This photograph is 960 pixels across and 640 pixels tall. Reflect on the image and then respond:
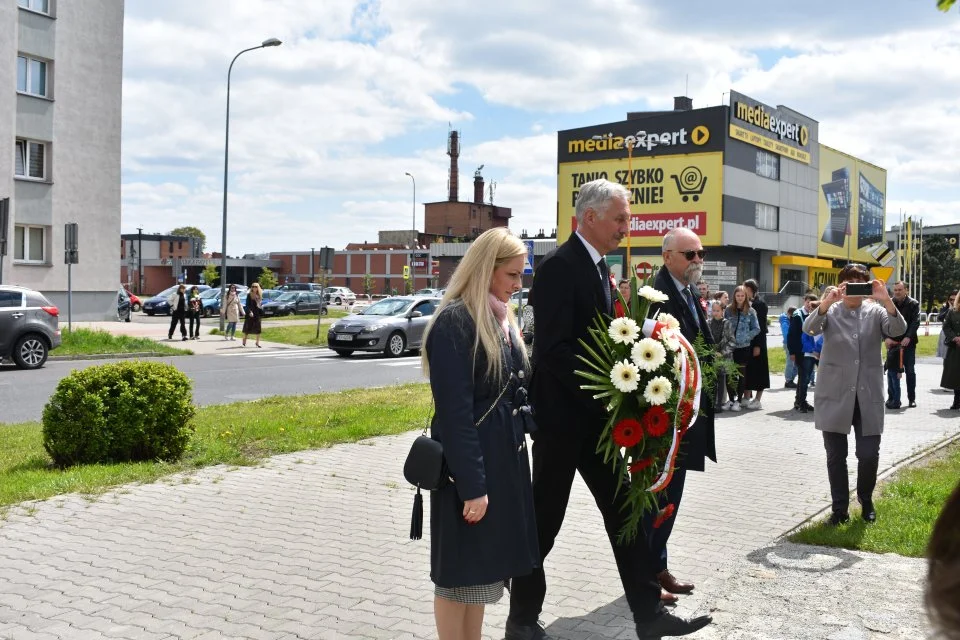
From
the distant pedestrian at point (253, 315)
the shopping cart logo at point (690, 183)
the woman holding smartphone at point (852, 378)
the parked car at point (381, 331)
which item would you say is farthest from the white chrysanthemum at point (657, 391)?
the shopping cart logo at point (690, 183)

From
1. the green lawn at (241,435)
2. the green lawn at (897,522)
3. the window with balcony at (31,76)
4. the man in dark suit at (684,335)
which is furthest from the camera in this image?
the window with balcony at (31,76)

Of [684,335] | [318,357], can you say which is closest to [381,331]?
[318,357]

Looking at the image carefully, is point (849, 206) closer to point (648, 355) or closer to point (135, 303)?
point (135, 303)

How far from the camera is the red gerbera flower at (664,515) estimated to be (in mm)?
4520

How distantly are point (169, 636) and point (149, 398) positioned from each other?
4362mm

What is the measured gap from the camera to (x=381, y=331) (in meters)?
23.6

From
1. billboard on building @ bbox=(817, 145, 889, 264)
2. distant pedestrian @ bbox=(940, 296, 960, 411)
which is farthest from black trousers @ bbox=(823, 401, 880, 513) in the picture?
billboard on building @ bbox=(817, 145, 889, 264)

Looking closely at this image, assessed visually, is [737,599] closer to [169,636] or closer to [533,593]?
[533,593]

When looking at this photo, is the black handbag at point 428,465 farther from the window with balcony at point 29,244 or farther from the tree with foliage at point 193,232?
the tree with foliage at point 193,232

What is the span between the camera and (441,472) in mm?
3508

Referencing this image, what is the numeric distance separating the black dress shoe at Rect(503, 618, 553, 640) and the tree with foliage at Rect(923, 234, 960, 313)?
264 ft

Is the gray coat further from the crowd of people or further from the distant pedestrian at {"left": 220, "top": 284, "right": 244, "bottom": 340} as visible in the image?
the distant pedestrian at {"left": 220, "top": 284, "right": 244, "bottom": 340}

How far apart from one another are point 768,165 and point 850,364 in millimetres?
61440

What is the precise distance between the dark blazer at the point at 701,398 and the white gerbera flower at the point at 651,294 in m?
0.31
